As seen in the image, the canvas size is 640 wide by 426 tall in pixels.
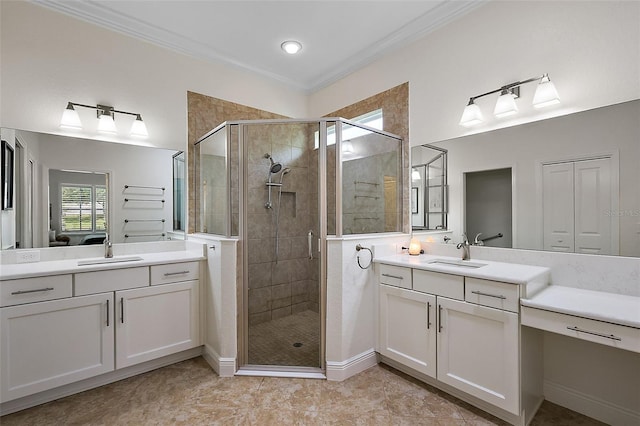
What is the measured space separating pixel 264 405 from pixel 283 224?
52.0 inches

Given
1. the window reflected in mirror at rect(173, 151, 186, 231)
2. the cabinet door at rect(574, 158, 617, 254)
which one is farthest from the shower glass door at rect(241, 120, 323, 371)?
the cabinet door at rect(574, 158, 617, 254)

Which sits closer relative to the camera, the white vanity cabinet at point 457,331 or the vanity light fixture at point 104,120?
the white vanity cabinet at point 457,331

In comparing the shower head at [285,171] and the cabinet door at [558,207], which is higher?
the shower head at [285,171]

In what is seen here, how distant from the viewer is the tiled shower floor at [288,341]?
2355 mm

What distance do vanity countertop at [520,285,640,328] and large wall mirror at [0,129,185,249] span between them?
293 centimetres

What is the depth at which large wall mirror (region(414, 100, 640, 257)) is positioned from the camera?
64.6 inches

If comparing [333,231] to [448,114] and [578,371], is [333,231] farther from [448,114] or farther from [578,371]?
[578,371]

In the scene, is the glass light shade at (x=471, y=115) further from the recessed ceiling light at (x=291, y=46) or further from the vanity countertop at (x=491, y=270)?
the recessed ceiling light at (x=291, y=46)

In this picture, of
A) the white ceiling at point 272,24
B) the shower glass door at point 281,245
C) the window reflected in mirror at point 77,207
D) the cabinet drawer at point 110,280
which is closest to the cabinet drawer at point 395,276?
the shower glass door at point 281,245

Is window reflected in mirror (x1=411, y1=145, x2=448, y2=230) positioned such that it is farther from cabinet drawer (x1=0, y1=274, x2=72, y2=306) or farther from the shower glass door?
cabinet drawer (x1=0, y1=274, x2=72, y2=306)

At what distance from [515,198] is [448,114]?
0.88 m

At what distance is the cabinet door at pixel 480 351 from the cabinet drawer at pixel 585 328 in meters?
0.10

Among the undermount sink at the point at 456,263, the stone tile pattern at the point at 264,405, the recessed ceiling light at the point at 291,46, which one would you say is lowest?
the stone tile pattern at the point at 264,405

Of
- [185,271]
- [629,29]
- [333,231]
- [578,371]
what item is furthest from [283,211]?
[629,29]
